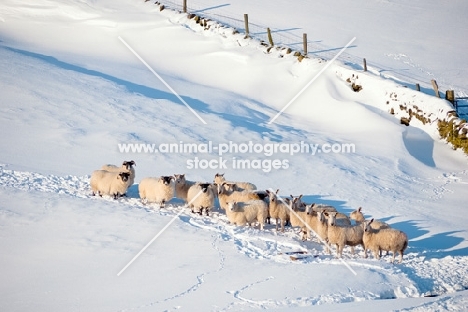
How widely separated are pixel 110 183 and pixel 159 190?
58.4 inches

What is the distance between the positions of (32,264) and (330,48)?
86.9ft

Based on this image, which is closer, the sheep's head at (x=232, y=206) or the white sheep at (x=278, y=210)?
the sheep's head at (x=232, y=206)

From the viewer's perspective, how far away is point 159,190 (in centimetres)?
1706

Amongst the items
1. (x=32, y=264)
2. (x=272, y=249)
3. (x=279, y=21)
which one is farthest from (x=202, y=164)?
(x=279, y=21)

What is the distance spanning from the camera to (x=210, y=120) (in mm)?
25062

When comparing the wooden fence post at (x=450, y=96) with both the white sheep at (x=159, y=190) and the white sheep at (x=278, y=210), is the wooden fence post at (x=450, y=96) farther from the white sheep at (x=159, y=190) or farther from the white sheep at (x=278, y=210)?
the white sheep at (x=159, y=190)

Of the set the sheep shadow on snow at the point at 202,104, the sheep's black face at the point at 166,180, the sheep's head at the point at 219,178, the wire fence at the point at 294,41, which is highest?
the wire fence at the point at 294,41

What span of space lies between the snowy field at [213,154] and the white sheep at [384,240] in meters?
0.47

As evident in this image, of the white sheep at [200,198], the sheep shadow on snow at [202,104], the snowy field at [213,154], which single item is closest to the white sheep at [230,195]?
the white sheep at [200,198]

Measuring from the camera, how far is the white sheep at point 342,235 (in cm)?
1466

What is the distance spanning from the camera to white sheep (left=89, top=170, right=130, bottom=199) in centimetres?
1728

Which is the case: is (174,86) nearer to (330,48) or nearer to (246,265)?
(330,48)

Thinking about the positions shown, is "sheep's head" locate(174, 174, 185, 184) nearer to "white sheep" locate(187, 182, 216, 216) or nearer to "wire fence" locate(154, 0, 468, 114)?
"white sheep" locate(187, 182, 216, 216)

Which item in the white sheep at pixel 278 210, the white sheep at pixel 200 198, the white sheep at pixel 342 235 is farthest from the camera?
the white sheep at pixel 200 198
